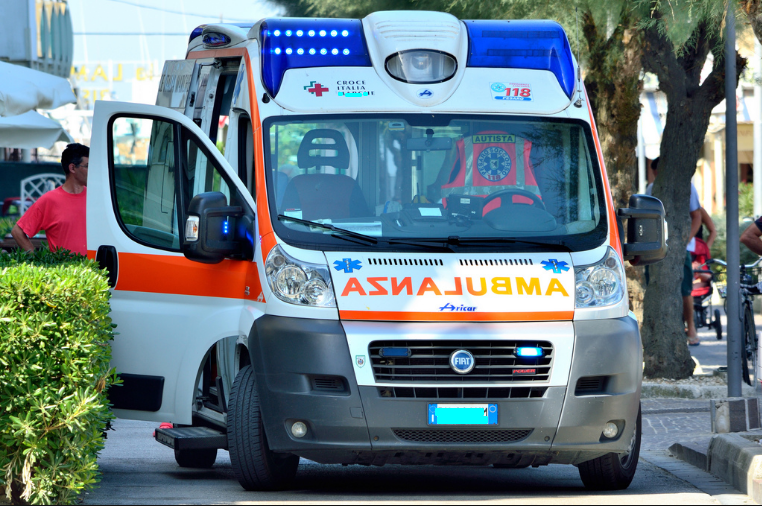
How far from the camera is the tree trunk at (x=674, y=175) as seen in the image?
1184 centimetres

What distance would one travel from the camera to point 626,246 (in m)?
6.93

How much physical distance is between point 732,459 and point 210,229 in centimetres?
330

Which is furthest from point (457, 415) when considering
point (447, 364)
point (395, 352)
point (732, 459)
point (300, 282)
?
point (732, 459)

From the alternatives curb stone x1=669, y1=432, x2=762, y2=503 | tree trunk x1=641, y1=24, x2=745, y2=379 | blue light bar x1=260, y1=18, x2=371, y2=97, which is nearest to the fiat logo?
curb stone x1=669, y1=432, x2=762, y2=503

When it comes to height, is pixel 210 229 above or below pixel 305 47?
below

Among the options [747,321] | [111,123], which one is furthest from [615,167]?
[111,123]

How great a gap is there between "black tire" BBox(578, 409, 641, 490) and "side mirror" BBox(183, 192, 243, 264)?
7.71 ft

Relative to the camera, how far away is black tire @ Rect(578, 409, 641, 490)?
6.80 metres

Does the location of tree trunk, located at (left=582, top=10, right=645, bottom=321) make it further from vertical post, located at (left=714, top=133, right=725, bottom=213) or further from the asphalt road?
vertical post, located at (left=714, top=133, right=725, bottom=213)

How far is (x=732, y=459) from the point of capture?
704cm

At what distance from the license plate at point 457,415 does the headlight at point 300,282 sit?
0.75m

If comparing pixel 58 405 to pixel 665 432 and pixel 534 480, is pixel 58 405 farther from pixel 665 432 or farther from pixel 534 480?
pixel 665 432

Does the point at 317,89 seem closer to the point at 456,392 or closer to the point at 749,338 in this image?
the point at 456,392

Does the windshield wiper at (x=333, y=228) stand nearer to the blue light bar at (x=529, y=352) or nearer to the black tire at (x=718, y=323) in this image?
the blue light bar at (x=529, y=352)
